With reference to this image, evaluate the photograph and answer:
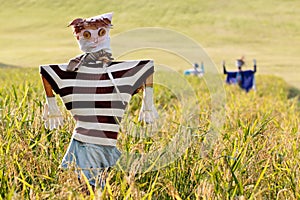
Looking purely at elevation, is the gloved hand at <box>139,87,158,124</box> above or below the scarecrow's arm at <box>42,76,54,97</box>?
below

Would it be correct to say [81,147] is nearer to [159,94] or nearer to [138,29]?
[138,29]

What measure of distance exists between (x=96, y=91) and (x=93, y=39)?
20cm

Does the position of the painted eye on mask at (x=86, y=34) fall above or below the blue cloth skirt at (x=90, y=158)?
above

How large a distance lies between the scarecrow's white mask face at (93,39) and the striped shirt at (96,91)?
7 centimetres

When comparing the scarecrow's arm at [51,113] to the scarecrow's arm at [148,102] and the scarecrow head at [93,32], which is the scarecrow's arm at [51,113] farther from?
the scarecrow's arm at [148,102]

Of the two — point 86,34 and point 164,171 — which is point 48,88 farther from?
point 164,171

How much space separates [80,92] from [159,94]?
13.6 ft

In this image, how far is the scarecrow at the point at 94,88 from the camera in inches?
93.4

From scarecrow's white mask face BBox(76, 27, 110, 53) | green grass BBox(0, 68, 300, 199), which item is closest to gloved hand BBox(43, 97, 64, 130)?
green grass BBox(0, 68, 300, 199)

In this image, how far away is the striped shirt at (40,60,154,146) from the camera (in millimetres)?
2377

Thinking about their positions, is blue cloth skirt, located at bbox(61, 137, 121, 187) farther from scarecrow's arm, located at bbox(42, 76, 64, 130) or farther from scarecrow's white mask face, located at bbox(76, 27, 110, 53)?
scarecrow's white mask face, located at bbox(76, 27, 110, 53)

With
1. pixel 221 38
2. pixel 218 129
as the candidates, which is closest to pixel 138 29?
pixel 218 129

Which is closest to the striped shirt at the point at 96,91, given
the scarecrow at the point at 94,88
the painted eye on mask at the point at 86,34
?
the scarecrow at the point at 94,88

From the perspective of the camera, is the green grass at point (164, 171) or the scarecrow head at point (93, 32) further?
the scarecrow head at point (93, 32)
